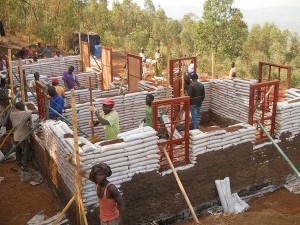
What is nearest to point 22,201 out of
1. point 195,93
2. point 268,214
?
point 195,93

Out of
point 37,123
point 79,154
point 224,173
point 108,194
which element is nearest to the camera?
point 108,194

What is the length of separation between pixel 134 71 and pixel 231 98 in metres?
3.61

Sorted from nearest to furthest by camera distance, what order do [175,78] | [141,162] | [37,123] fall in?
[141,162]
[37,123]
[175,78]

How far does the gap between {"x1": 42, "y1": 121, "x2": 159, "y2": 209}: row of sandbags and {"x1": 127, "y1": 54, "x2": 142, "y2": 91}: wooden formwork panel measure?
590 centimetres

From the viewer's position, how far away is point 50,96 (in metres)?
8.91

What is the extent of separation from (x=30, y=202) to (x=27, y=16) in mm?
23767

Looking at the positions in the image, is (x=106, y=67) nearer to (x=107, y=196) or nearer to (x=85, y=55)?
(x=85, y=55)

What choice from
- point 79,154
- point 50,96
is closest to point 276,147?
point 79,154

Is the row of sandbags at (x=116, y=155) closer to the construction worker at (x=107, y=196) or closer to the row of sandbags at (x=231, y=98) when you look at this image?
the construction worker at (x=107, y=196)

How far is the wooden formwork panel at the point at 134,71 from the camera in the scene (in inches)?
504

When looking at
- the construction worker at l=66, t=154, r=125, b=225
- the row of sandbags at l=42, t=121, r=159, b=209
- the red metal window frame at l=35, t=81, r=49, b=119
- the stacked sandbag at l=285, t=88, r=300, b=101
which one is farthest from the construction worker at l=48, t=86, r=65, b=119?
the stacked sandbag at l=285, t=88, r=300, b=101

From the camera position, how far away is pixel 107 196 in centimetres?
516

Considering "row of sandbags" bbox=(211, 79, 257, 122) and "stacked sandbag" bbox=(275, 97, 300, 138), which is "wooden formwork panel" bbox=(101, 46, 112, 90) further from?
"stacked sandbag" bbox=(275, 97, 300, 138)

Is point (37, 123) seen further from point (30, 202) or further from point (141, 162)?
point (141, 162)
